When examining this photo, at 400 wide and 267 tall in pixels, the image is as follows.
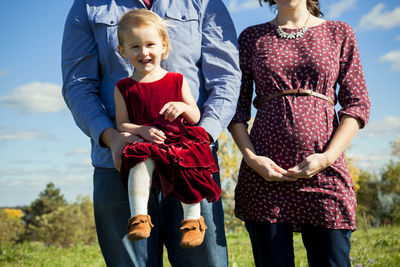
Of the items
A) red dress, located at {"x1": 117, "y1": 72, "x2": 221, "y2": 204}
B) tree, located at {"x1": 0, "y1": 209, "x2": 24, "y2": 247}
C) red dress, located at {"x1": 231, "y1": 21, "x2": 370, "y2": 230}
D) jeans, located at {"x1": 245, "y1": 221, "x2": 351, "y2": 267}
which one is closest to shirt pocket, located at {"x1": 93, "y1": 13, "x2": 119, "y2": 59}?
red dress, located at {"x1": 117, "y1": 72, "x2": 221, "y2": 204}

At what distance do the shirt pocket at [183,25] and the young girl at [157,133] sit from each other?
5.0 inches

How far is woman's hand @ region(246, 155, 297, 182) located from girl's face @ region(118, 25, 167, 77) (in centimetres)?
83

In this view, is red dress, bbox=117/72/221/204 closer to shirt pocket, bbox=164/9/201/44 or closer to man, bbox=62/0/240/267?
man, bbox=62/0/240/267

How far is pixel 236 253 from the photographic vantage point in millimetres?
6133

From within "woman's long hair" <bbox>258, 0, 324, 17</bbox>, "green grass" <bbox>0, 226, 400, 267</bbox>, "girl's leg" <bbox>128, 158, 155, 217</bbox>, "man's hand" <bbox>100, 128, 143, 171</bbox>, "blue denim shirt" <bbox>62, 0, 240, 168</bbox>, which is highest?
"woman's long hair" <bbox>258, 0, 324, 17</bbox>

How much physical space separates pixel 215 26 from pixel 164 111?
73 cm

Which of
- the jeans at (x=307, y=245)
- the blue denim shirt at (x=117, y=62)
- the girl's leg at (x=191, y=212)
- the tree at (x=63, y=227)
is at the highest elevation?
the blue denim shirt at (x=117, y=62)

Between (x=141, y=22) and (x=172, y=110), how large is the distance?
50 centimetres

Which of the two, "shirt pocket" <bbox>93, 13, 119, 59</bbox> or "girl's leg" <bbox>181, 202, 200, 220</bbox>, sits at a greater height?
"shirt pocket" <bbox>93, 13, 119, 59</bbox>

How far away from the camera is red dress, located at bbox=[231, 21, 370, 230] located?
8.43 feet

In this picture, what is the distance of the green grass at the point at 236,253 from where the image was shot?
529 cm

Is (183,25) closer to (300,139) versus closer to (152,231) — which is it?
(300,139)

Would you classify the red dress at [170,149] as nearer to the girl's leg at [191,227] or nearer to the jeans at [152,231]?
the girl's leg at [191,227]

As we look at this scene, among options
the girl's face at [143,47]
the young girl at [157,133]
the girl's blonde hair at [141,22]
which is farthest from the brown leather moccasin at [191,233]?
the girl's blonde hair at [141,22]
